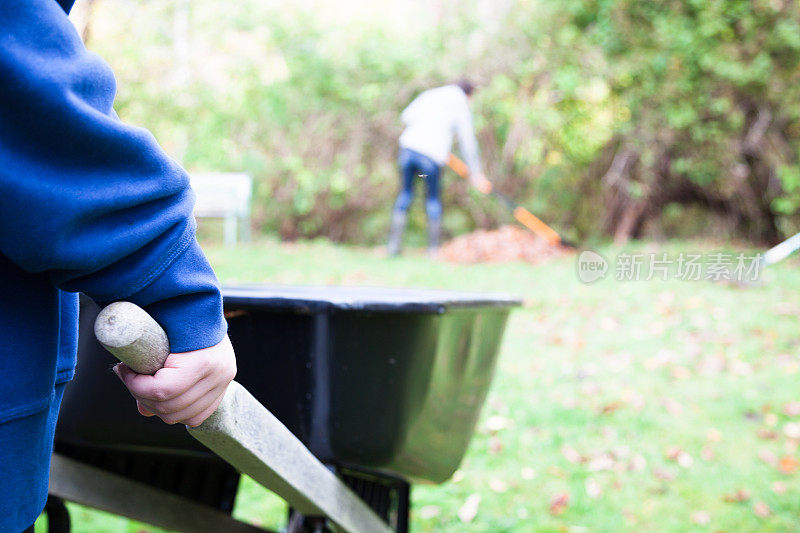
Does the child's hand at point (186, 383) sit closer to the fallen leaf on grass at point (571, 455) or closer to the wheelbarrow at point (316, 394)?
the wheelbarrow at point (316, 394)

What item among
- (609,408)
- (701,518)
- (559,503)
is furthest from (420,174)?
(701,518)

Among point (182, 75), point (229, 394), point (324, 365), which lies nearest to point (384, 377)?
point (324, 365)

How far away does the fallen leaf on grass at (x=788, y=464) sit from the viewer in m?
2.96

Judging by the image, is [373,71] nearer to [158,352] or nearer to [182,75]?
[182,75]

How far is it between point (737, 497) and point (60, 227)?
9.20 ft

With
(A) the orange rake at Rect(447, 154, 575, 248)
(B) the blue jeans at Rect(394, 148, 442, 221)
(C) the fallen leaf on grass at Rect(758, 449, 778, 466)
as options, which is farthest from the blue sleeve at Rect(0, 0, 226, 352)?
(A) the orange rake at Rect(447, 154, 575, 248)

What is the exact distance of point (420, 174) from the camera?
23.1 feet

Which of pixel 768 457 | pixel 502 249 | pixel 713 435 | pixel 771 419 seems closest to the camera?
pixel 768 457

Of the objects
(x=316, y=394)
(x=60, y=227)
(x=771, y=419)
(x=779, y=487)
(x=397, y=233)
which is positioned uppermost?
(x=60, y=227)

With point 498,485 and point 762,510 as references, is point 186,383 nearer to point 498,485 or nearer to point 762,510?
point 498,485

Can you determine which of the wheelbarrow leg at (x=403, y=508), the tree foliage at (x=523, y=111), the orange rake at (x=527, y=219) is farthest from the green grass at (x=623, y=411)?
the tree foliage at (x=523, y=111)

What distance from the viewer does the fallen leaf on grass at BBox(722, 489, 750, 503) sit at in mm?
2719

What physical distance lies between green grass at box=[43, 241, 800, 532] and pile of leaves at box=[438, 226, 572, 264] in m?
1.14

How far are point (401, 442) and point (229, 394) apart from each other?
22.9 inches
